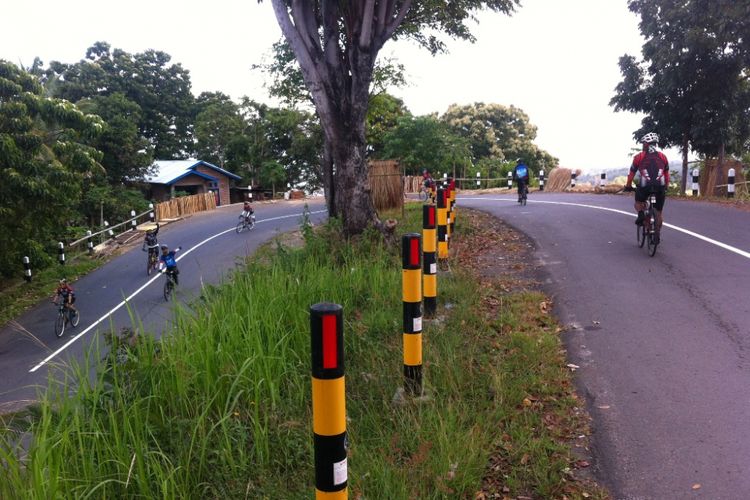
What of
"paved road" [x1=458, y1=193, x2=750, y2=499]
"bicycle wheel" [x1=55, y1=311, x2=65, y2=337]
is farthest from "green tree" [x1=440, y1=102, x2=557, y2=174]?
"paved road" [x1=458, y1=193, x2=750, y2=499]

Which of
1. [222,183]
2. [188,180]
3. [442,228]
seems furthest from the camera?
[222,183]

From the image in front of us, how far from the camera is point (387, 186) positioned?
66.9ft

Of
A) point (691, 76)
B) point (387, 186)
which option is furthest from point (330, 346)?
point (691, 76)

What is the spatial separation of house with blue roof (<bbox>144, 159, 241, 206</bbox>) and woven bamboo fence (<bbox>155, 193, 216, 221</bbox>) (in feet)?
8.86

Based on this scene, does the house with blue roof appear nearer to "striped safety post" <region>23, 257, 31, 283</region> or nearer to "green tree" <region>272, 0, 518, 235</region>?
"striped safety post" <region>23, 257, 31, 283</region>

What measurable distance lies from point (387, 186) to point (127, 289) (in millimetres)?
10515

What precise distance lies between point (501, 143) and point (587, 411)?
48.1 m

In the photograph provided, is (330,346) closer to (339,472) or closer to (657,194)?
(339,472)

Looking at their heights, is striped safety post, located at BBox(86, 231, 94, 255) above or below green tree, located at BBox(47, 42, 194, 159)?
below

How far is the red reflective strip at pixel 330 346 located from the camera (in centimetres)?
227

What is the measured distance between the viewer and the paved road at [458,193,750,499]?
3.60m

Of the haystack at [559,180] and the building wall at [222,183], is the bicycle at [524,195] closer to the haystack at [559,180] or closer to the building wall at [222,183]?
the haystack at [559,180]

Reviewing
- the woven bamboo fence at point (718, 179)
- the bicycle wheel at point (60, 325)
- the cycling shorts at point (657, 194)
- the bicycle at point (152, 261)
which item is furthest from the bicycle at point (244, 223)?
the cycling shorts at point (657, 194)

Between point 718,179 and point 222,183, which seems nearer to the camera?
point 718,179
